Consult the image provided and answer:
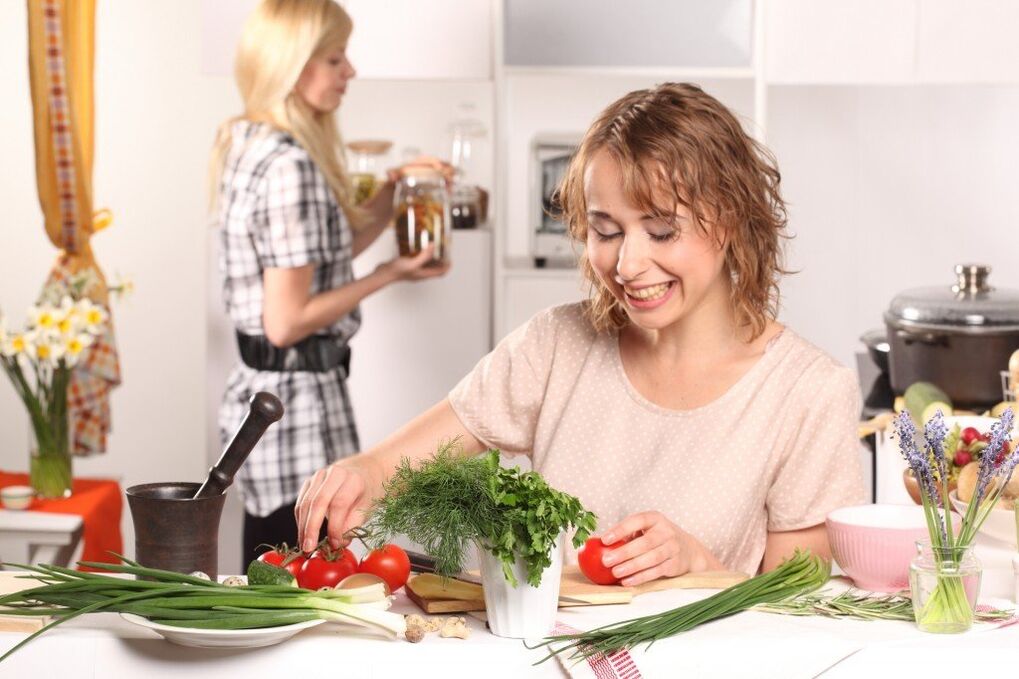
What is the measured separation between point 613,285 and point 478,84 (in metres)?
2.55

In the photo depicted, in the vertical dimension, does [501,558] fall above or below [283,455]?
above

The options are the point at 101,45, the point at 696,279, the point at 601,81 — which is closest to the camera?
the point at 696,279

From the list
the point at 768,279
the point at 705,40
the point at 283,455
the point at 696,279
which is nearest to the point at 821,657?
the point at 696,279

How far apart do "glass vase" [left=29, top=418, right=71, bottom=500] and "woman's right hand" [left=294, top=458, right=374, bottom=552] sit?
179 cm

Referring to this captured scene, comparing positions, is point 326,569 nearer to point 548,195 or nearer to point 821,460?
point 821,460

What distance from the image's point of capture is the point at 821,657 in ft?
4.24

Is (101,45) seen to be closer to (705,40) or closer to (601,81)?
(601,81)

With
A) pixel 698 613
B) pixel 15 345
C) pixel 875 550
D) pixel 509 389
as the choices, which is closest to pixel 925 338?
pixel 509 389

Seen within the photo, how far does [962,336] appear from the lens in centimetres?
276

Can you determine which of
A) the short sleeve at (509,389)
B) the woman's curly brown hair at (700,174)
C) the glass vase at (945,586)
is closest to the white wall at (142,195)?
the short sleeve at (509,389)

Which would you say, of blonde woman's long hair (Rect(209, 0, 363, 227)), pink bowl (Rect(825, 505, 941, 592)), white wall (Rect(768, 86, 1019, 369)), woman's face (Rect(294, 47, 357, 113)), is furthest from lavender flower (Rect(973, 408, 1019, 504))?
white wall (Rect(768, 86, 1019, 369))

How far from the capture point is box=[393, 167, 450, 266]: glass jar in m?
3.44

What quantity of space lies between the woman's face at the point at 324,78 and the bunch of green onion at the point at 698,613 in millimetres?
2151

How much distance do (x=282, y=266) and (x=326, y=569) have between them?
5.91 ft
